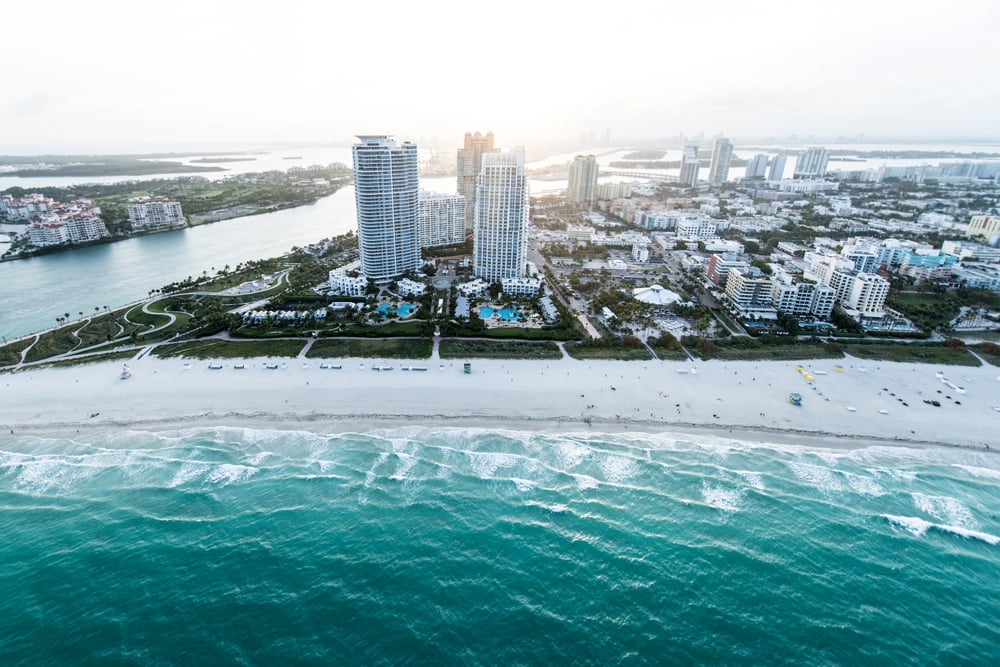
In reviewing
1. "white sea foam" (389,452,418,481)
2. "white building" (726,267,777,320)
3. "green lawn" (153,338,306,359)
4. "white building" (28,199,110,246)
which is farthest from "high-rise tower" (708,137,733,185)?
"white building" (28,199,110,246)

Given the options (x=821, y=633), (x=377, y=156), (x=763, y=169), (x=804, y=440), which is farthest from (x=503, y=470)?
(x=763, y=169)

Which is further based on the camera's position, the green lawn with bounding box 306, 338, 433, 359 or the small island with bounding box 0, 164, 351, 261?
the small island with bounding box 0, 164, 351, 261

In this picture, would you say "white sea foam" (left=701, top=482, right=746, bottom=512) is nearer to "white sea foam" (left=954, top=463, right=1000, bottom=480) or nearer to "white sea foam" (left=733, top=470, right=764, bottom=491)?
"white sea foam" (left=733, top=470, right=764, bottom=491)

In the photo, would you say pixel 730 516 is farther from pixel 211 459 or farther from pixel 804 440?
pixel 211 459

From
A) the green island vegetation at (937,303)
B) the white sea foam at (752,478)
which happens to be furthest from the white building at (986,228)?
the white sea foam at (752,478)

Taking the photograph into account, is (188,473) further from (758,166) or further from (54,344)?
(758,166)

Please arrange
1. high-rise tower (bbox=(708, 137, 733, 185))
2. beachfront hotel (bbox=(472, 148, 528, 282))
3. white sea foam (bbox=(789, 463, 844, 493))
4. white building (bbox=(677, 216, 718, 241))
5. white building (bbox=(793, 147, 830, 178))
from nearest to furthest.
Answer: white sea foam (bbox=(789, 463, 844, 493)), beachfront hotel (bbox=(472, 148, 528, 282)), white building (bbox=(677, 216, 718, 241)), high-rise tower (bbox=(708, 137, 733, 185)), white building (bbox=(793, 147, 830, 178))
